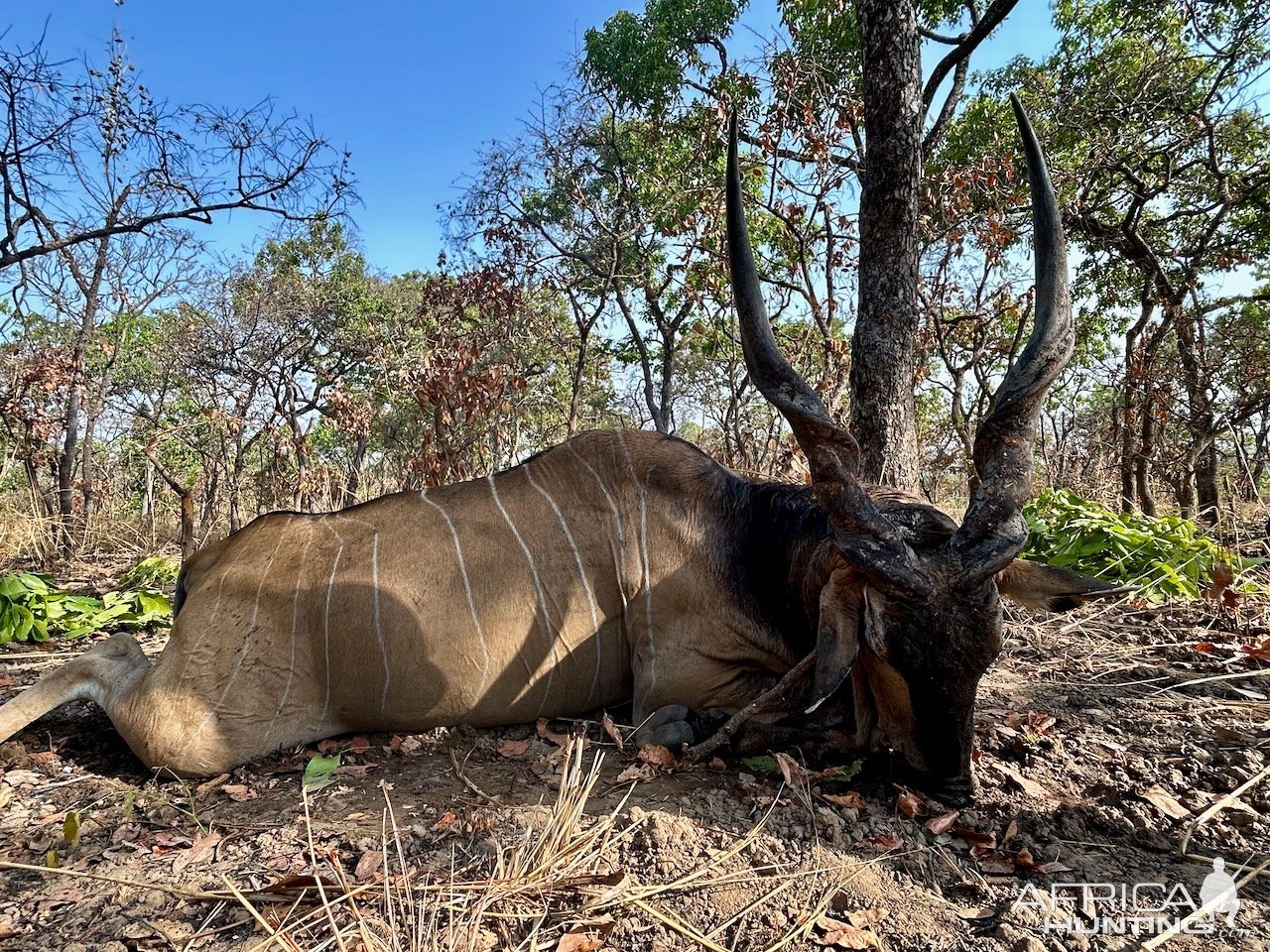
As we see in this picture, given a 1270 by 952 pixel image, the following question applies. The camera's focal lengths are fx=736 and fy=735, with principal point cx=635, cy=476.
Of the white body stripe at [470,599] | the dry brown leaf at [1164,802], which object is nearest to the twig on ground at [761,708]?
the white body stripe at [470,599]

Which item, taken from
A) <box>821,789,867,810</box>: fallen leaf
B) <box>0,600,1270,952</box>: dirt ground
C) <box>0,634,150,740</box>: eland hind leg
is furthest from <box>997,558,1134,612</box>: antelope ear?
<box>0,634,150,740</box>: eland hind leg

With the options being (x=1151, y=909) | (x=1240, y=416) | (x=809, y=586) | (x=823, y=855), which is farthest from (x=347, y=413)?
(x=1240, y=416)

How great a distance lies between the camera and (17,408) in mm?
8531

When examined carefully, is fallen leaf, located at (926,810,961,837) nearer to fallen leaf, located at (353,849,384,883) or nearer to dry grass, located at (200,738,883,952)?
dry grass, located at (200,738,883,952)

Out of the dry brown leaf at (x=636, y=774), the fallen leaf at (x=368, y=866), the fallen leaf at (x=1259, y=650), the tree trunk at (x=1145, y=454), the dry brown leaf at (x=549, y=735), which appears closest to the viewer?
the fallen leaf at (x=368, y=866)

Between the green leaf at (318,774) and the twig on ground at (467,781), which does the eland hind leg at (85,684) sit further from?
the twig on ground at (467,781)

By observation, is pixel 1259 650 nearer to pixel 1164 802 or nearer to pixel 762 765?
pixel 1164 802

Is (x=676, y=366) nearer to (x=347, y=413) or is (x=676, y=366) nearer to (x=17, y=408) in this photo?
(x=347, y=413)

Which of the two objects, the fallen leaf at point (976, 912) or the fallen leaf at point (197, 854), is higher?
the fallen leaf at point (197, 854)

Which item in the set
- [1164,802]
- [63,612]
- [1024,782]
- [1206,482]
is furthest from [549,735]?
[1206,482]

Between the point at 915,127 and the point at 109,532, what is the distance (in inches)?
429

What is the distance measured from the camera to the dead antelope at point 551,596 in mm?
2770

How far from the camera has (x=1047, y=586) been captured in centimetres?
281

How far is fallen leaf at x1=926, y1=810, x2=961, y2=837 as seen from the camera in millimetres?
2348
